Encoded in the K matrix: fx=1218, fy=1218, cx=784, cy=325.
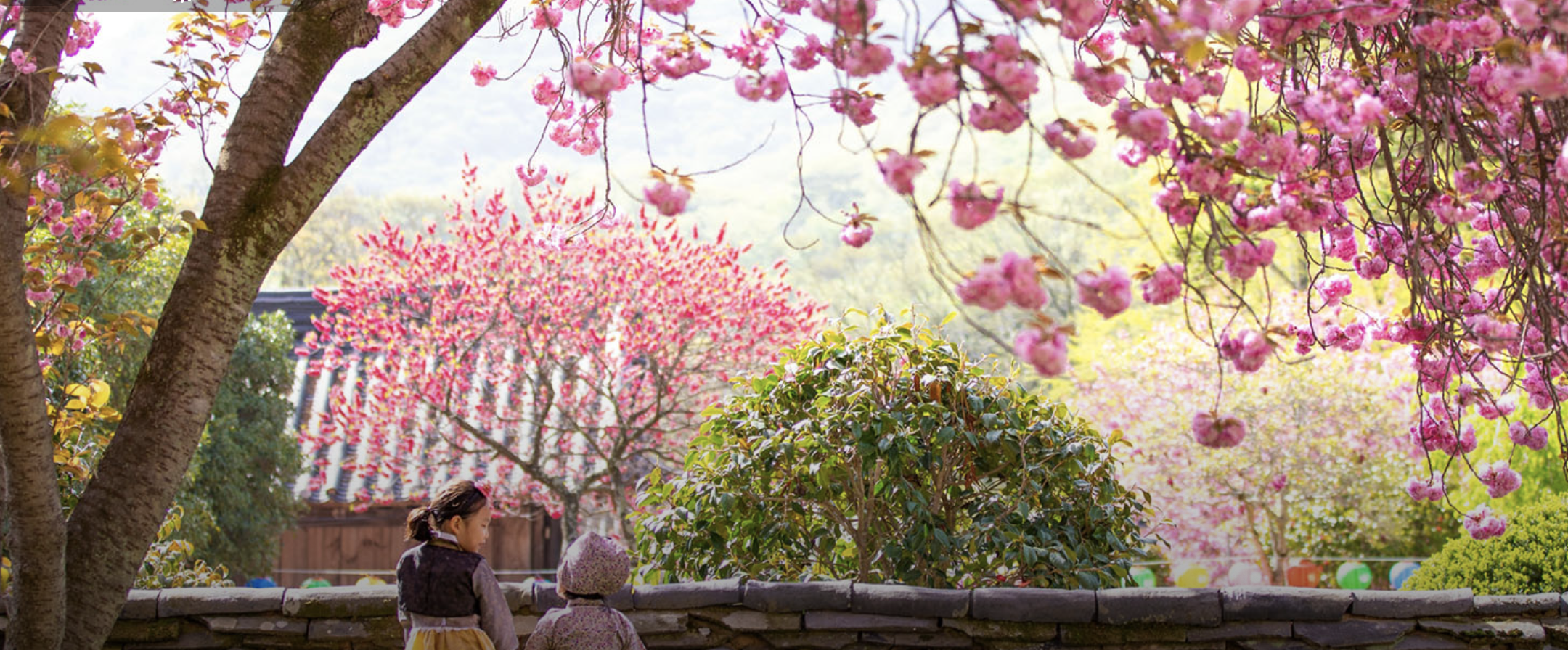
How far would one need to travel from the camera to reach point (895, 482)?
3.44 metres

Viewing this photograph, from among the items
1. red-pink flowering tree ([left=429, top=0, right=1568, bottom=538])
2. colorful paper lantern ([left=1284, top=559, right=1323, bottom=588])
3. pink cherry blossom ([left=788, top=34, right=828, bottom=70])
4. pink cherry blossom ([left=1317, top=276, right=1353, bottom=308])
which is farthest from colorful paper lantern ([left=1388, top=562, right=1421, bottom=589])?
pink cherry blossom ([left=788, top=34, right=828, bottom=70])

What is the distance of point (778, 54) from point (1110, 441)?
72.1 inches

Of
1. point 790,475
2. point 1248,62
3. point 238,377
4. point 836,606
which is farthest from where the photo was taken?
point 238,377

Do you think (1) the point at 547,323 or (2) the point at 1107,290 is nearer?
(2) the point at 1107,290

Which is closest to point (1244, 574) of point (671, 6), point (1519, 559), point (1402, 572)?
point (1402, 572)

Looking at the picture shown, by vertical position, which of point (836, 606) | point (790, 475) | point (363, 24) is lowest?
point (836, 606)

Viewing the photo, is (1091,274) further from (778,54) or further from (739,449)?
(739,449)

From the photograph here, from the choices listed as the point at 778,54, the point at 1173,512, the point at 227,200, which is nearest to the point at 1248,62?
the point at 778,54

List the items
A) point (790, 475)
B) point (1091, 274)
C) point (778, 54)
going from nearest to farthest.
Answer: point (1091, 274), point (778, 54), point (790, 475)

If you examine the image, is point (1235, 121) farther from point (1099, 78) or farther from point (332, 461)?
point (332, 461)

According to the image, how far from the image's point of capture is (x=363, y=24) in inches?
108

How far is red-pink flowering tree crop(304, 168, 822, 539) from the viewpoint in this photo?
8.34 m

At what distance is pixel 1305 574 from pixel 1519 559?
7.05m

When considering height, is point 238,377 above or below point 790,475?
above
